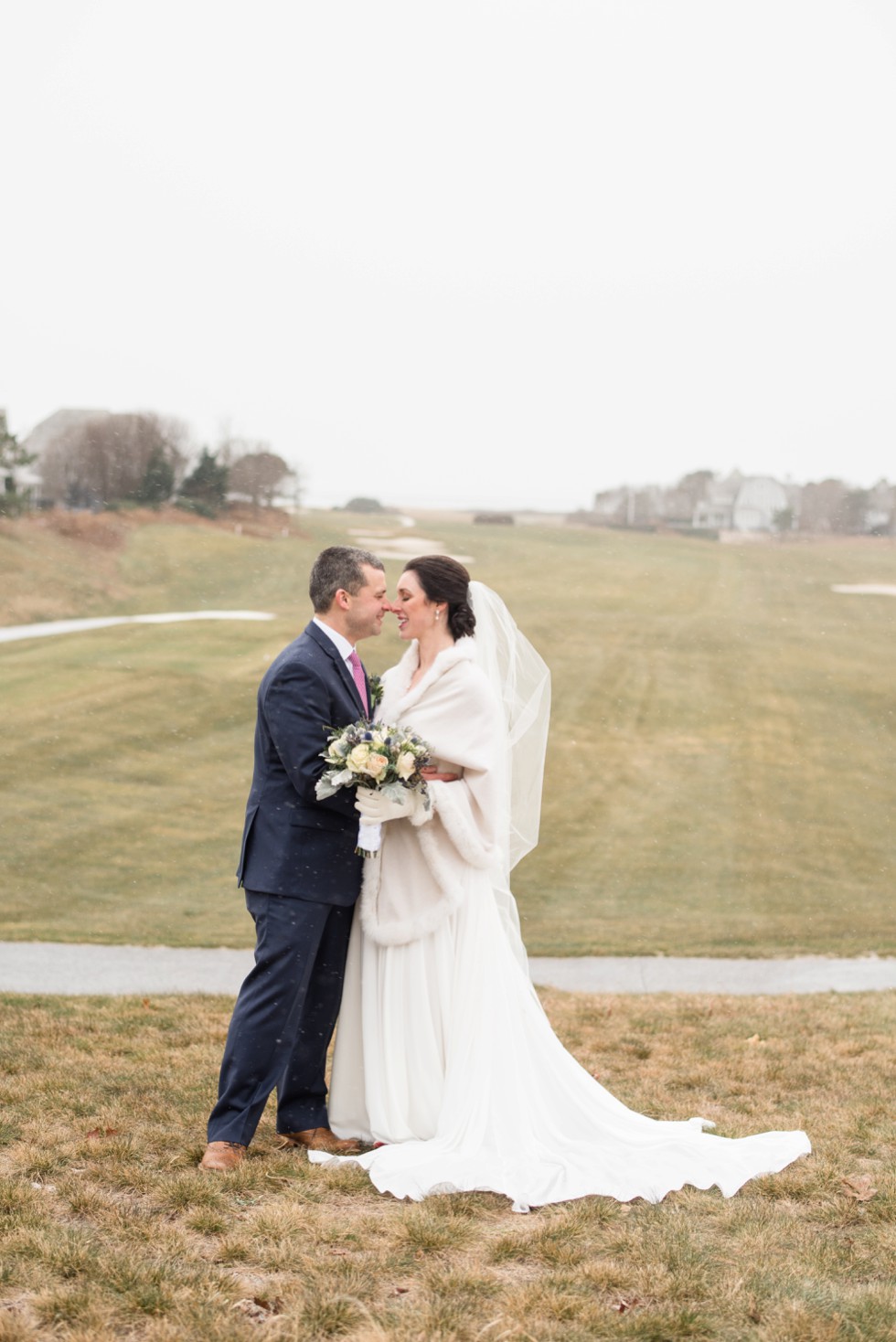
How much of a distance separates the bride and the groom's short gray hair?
161 mm

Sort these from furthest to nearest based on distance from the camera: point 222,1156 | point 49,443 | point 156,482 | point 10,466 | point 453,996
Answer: point 156,482
point 49,443
point 10,466
point 453,996
point 222,1156

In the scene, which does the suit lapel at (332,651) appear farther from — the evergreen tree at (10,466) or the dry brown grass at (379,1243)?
the evergreen tree at (10,466)

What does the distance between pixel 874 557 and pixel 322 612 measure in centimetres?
2618

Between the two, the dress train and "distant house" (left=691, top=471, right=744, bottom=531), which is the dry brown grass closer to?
the dress train

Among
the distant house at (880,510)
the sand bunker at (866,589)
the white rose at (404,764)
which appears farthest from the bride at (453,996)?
the distant house at (880,510)

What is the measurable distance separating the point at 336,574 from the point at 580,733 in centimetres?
1533

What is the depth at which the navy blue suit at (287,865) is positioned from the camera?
407cm

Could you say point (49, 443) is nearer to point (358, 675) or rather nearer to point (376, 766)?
point (358, 675)

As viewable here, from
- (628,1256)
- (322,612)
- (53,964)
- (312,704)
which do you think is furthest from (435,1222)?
(53,964)

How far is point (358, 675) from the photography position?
4.32 m

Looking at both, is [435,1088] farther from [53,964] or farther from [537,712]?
[53,964]

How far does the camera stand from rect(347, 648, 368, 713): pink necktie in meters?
4.28

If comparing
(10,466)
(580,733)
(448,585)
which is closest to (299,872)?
(448,585)

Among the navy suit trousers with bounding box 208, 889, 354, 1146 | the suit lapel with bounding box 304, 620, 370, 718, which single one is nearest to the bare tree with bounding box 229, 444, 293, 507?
the suit lapel with bounding box 304, 620, 370, 718
